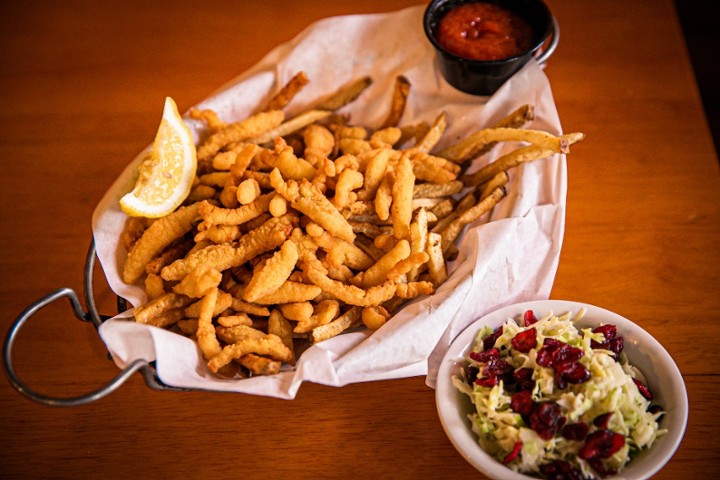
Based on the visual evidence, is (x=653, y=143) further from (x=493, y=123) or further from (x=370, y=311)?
(x=370, y=311)

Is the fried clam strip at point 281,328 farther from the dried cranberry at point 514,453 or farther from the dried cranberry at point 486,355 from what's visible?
the dried cranberry at point 514,453

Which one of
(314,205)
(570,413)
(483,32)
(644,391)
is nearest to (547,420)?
(570,413)

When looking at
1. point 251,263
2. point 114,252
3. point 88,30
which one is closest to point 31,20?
point 88,30

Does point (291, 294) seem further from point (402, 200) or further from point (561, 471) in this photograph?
point (561, 471)

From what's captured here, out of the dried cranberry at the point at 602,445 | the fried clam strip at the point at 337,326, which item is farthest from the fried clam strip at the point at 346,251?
the dried cranberry at the point at 602,445

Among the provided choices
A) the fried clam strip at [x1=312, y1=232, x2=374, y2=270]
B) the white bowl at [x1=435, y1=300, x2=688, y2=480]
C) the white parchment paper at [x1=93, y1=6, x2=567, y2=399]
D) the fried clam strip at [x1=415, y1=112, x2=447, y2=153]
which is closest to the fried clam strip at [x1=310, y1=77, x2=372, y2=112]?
the white parchment paper at [x1=93, y1=6, x2=567, y2=399]

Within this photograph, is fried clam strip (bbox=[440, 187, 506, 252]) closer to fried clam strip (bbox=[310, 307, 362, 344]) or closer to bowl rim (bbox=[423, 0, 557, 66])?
fried clam strip (bbox=[310, 307, 362, 344])
